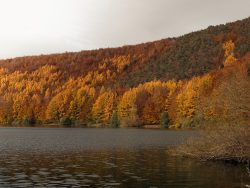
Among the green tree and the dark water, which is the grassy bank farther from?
the green tree

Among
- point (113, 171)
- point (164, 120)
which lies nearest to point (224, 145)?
point (113, 171)

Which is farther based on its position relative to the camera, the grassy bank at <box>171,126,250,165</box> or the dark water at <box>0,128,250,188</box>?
the grassy bank at <box>171,126,250,165</box>

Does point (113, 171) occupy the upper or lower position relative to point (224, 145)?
lower

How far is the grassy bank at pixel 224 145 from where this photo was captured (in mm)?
42344

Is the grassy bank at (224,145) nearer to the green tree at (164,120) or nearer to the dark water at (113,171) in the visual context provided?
the dark water at (113,171)

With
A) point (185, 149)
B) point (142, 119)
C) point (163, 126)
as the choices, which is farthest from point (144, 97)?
point (185, 149)

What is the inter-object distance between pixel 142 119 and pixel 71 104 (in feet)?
116

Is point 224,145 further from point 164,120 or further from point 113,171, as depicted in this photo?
point 164,120

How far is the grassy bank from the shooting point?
42.3 m

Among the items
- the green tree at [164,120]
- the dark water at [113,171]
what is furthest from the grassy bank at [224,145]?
the green tree at [164,120]

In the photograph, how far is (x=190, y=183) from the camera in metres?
33.1

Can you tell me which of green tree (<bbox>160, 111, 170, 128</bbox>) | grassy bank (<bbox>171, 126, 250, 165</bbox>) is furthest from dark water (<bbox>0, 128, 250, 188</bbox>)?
green tree (<bbox>160, 111, 170, 128</bbox>)

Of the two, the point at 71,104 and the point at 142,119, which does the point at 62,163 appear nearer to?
the point at 142,119

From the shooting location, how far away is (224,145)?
43281 mm
